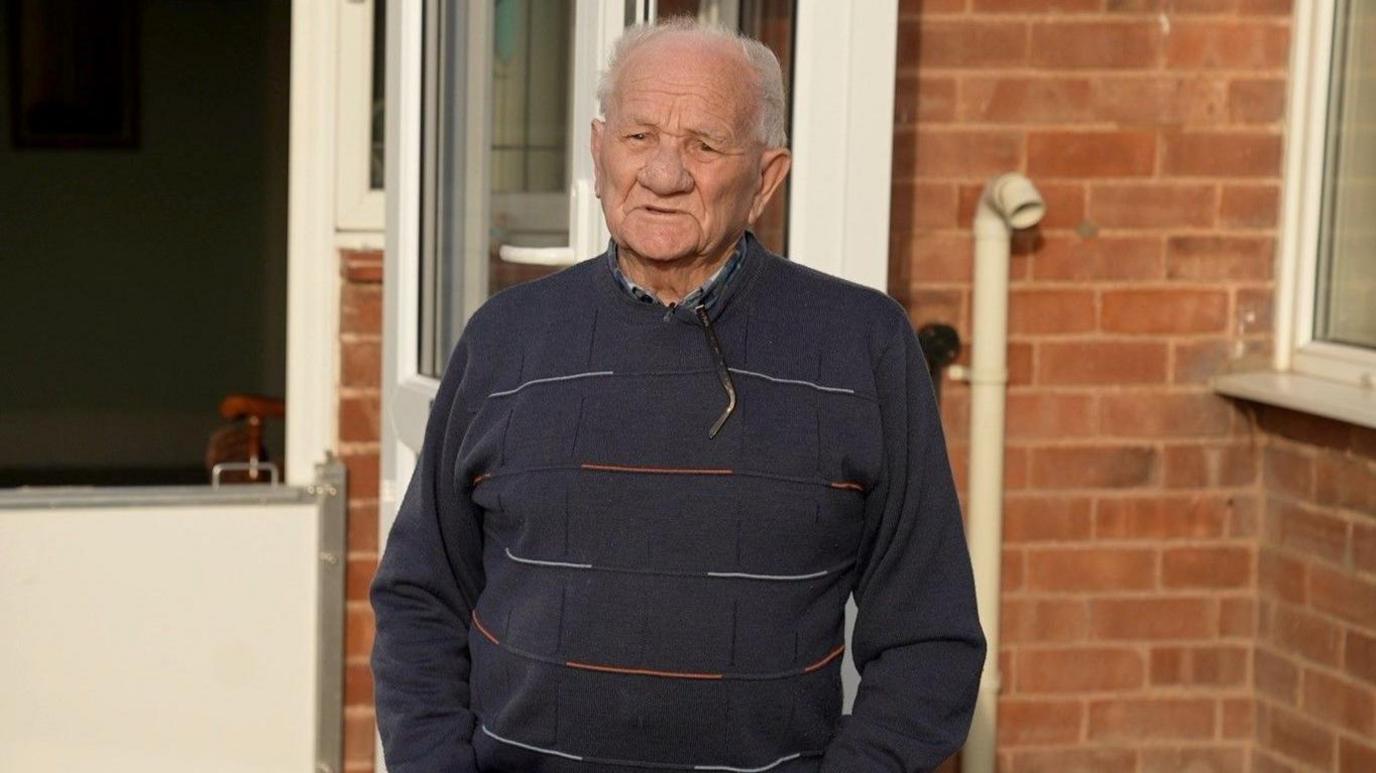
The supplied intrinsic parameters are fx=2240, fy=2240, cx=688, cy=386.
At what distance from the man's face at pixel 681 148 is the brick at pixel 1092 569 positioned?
6.93 feet

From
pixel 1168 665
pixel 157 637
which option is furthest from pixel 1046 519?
pixel 157 637

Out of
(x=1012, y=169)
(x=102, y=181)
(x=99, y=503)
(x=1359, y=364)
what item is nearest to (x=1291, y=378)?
(x=1359, y=364)

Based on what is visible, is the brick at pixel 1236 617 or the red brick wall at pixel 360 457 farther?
the red brick wall at pixel 360 457

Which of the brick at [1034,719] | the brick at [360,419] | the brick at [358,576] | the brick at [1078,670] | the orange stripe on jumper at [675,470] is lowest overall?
the brick at [1034,719]

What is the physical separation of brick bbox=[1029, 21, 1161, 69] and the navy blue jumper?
6.17 ft

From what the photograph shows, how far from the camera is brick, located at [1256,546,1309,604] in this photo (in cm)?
430

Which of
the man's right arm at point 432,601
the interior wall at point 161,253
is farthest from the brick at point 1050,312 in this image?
the interior wall at point 161,253

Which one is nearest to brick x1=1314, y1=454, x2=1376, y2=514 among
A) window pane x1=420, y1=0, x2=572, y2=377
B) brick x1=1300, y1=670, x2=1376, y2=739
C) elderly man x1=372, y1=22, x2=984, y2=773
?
brick x1=1300, y1=670, x2=1376, y2=739

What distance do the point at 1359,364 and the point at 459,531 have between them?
2194 mm

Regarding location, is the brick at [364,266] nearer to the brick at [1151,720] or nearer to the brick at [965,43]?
the brick at [965,43]

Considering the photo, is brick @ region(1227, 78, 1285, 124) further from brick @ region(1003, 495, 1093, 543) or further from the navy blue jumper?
the navy blue jumper

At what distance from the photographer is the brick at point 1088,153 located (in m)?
4.29

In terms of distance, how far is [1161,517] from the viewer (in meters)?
4.42

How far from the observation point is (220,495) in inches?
190
